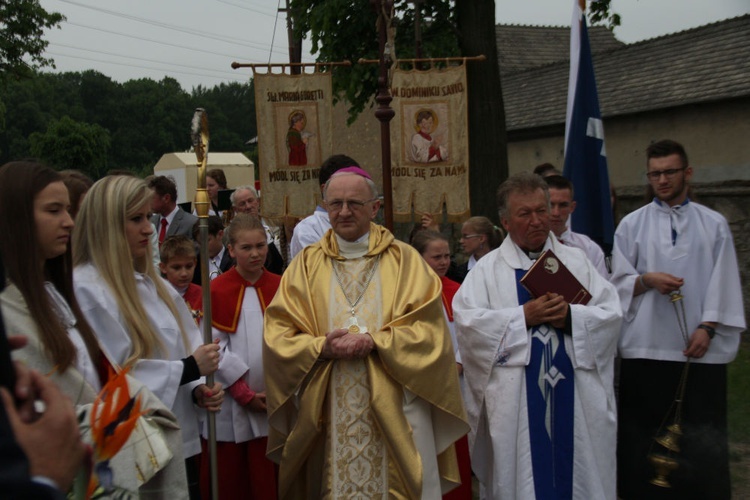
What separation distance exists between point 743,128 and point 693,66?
2.84 metres

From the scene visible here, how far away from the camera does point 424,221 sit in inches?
298

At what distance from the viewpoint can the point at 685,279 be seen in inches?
196

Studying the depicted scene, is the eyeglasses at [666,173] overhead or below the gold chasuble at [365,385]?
overhead

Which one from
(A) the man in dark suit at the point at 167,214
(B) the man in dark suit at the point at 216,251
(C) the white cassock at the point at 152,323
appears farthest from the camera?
(A) the man in dark suit at the point at 167,214

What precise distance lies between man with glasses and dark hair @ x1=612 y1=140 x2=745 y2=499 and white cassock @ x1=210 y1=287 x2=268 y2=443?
222cm

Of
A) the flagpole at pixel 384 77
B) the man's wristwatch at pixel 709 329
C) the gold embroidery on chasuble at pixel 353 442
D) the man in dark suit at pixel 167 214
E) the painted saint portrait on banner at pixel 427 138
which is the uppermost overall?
the flagpole at pixel 384 77

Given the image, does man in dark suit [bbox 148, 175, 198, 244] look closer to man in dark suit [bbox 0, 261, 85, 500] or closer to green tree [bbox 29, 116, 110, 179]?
man in dark suit [bbox 0, 261, 85, 500]

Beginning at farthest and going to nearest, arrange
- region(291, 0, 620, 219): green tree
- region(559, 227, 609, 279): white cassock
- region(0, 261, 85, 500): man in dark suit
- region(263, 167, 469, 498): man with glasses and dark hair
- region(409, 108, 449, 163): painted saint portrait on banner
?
region(291, 0, 620, 219): green tree < region(409, 108, 449, 163): painted saint portrait on banner < region(559, 227, 609, 279): white cassock < region(263, 167, 469, 498): man with glasses and dark hair < region(0, 261, 85, 500): man in dark suit

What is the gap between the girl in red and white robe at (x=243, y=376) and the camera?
4562 mm

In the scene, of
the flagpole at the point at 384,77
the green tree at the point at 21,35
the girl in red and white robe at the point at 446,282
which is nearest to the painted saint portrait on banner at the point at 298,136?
the flagpole at the point at 384,77

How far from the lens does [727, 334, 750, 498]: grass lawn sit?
588 cm

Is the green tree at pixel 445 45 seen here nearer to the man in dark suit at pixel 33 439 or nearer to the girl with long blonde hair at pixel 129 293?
the girl with long blonde hair at pixel 129 293

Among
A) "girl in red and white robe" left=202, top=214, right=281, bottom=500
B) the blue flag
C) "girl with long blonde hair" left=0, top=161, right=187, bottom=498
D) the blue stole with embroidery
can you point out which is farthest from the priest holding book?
the blue flag

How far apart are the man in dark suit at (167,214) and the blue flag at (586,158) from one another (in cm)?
311
